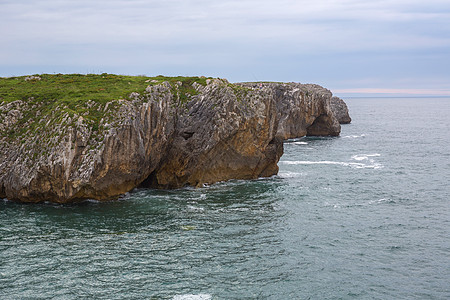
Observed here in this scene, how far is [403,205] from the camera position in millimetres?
49594

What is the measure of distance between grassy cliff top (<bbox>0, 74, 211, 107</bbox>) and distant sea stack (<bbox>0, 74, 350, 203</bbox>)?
0.46 feet

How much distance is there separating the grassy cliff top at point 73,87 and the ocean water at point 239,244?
42.8ft

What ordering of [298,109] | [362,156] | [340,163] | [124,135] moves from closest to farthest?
[124,135], [340,163], [362,156], [298,109]

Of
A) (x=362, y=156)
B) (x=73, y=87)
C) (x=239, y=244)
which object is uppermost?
A: (x=73, y=87)

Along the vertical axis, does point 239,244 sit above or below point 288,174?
below

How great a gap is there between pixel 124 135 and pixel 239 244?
19402 mm

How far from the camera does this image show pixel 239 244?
3662cm

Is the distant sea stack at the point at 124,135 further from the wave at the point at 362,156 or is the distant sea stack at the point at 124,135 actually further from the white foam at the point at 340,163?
the wave at the point at 362,156

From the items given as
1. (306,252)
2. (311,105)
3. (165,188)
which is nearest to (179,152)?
(165,188)

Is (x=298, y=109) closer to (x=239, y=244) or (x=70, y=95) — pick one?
(x=70, y=95)

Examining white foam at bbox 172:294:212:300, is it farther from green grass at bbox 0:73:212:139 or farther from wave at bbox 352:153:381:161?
wave at bbox 352:153:381:161

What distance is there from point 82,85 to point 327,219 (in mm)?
38317

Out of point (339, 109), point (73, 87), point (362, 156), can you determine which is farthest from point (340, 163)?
point (339, 109)

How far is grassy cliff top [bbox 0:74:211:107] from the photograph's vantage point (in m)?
53.5
